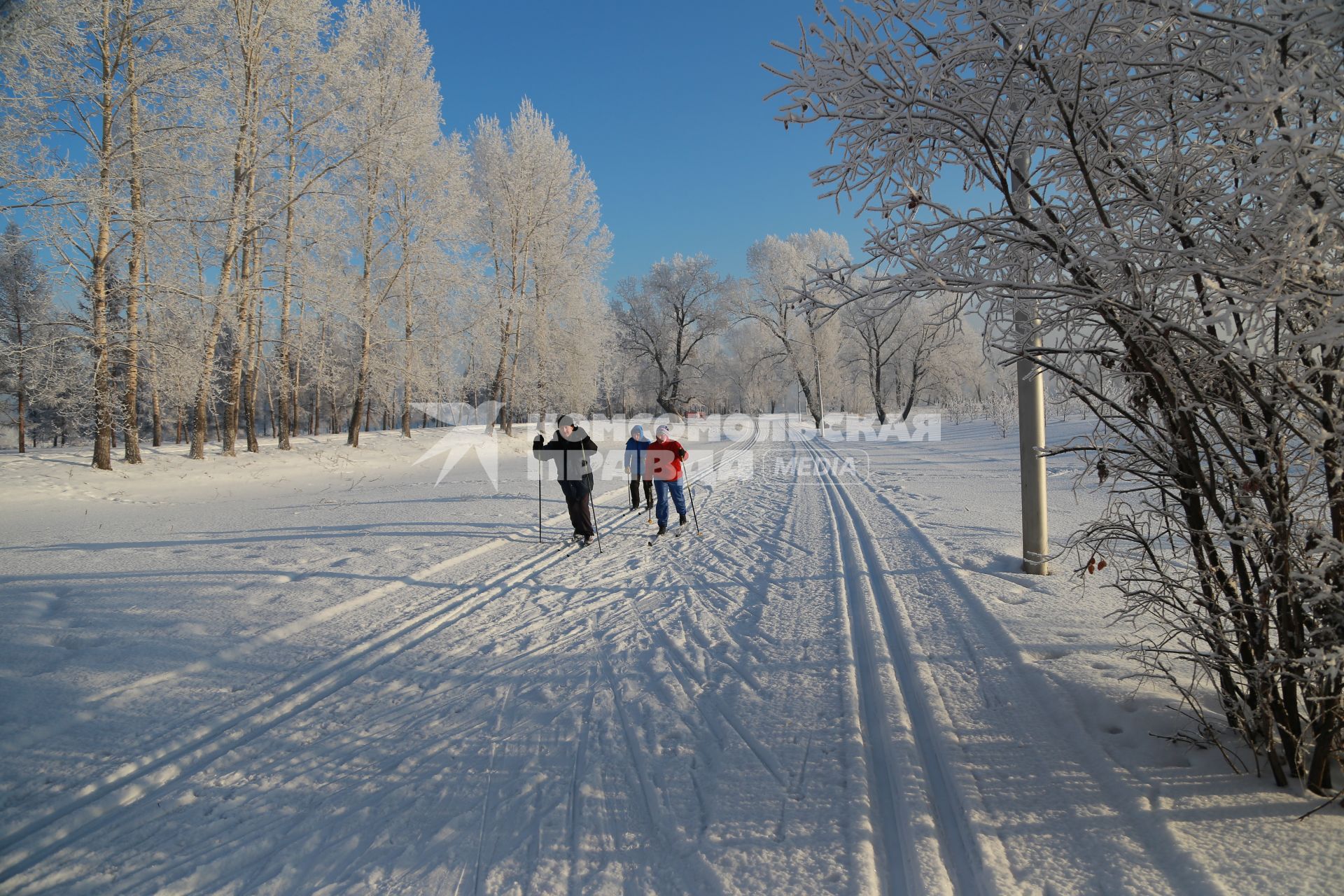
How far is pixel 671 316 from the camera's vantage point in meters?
41.2

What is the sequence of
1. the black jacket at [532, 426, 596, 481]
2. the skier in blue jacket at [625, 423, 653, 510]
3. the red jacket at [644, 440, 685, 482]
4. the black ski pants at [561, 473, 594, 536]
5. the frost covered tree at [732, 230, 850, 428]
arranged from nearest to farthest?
the black ski pants at [561, 473, 594, 536] < the black jacket at [532, 426, 596, 481] < the red jacket at [644, 440, 685, 482] < the skier in blue jacket at [625, 423, 653, 510] < the frost covered tree at [732, 230, 850, 428]

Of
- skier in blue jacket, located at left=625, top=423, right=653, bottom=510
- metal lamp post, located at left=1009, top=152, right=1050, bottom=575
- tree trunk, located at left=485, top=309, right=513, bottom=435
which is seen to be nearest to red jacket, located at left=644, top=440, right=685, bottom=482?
skier in blue jacket, located at left=625, top=423, right=653, bottom=510

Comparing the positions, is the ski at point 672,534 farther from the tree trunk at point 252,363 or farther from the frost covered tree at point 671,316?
the frost covered tree at point 671,316

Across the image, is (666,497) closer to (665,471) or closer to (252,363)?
(665,471)

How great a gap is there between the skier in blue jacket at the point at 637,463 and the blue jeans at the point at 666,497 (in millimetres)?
433

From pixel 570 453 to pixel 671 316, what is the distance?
33781 millimetres

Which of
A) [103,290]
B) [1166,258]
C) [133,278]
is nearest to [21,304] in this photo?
[133,278]

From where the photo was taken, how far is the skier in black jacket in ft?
27.6

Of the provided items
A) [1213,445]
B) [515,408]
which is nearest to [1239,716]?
[1213,445]

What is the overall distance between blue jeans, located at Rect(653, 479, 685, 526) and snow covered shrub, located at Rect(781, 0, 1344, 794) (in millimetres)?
6567

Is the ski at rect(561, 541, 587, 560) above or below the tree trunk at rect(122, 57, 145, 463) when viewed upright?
below

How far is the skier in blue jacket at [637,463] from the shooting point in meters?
10.2

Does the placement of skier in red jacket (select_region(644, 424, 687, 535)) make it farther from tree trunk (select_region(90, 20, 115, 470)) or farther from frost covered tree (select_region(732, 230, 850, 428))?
frost covered tree (select_region(732, 230, 850, 428))

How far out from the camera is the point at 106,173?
12.0m
